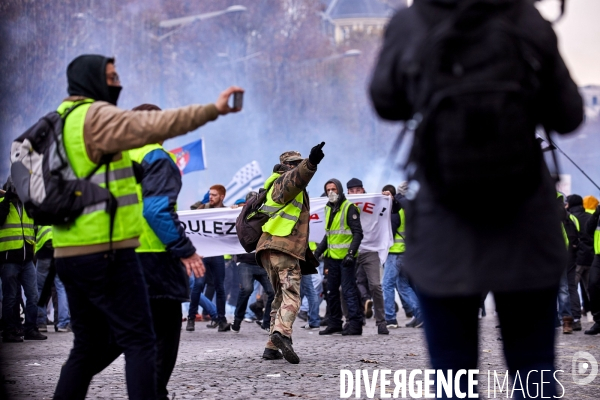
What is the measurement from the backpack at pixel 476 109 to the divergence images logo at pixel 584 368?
4.12 meters

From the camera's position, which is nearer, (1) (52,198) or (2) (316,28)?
(1) (52,198)

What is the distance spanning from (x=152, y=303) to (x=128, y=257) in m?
0.96

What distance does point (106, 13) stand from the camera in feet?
124

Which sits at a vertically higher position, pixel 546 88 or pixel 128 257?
pixel 546 88

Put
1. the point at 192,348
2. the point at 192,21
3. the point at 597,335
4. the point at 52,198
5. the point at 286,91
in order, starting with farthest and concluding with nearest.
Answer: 1. the point at 286,91
2. the point at 192,21
3. the point at 597,335
4. the point at 192,348
5. the point at 52,198

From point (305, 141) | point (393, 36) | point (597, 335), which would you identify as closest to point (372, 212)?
point (597, 335)

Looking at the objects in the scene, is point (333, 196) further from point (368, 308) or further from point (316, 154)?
point (316, 154)

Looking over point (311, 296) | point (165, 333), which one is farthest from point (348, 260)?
point (165, 333)

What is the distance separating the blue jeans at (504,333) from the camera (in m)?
2.81

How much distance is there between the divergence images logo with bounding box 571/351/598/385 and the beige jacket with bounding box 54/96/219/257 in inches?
145

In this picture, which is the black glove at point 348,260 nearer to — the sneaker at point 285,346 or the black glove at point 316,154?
the sneaker at point 285,346

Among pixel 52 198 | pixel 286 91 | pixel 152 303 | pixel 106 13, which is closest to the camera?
pixel 52 198

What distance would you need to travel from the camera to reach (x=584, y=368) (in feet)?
23.9

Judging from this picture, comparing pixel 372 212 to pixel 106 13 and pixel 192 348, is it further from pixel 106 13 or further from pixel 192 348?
pixel 106 13
